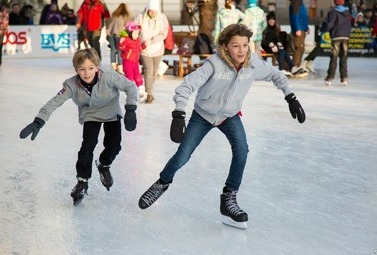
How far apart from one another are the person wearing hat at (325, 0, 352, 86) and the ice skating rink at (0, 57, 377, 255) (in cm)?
354

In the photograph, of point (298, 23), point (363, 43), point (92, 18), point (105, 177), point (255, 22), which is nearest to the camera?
point (105, 177)

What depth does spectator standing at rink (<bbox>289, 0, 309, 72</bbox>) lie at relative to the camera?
620 inches

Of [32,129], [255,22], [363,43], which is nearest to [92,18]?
[255,22]

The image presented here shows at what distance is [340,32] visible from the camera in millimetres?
14062

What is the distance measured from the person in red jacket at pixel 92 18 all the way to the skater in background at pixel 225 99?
527 inches

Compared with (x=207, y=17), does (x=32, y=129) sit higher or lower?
higher

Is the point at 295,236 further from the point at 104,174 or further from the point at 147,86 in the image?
the point at 147,86

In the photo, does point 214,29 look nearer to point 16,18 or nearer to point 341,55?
point 341,55

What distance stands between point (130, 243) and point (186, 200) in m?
1.12

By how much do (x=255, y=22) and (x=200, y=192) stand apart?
939 cm

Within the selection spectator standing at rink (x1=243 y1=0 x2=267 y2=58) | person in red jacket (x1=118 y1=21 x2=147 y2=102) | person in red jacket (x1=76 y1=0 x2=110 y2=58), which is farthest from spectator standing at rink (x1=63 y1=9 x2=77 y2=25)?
person in red jacket (x1=118 y1=21 x2=147 y2=102)

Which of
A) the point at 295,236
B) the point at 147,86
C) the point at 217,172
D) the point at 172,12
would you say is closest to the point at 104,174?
the point at 217,172

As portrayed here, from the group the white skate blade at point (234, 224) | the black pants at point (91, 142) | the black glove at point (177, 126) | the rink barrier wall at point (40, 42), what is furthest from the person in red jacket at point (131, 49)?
the rink barrier wall at point (40, 42)

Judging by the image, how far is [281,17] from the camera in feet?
110
